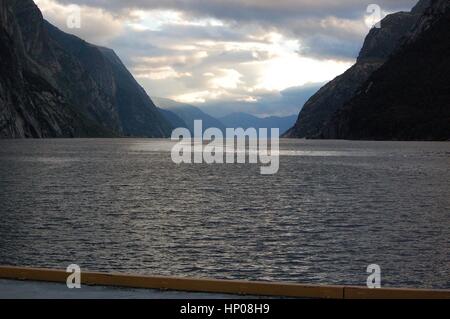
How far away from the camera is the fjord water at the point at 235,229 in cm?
3291

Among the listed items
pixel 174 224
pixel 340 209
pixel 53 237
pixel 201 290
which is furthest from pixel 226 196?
pixel 201 290

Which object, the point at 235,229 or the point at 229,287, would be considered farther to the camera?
the point at 235,229

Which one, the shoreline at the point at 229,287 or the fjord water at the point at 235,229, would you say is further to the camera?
the fjord water at the point at 235,229

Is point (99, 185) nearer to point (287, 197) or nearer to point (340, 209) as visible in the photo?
point (287, 197)

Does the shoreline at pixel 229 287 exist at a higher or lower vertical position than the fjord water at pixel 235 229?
higher

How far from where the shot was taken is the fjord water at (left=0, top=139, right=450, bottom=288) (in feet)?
108

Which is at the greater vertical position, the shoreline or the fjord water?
the shoreline

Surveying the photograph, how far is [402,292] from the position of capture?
13.5m

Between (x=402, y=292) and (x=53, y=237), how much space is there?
3149cm

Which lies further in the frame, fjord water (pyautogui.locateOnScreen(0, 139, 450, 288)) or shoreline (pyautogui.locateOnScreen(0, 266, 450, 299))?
fjord water (pyautogui.locateOnScreen(0, 139, 450, 288))

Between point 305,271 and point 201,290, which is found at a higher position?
point 201,290

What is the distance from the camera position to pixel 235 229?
45812 mm
